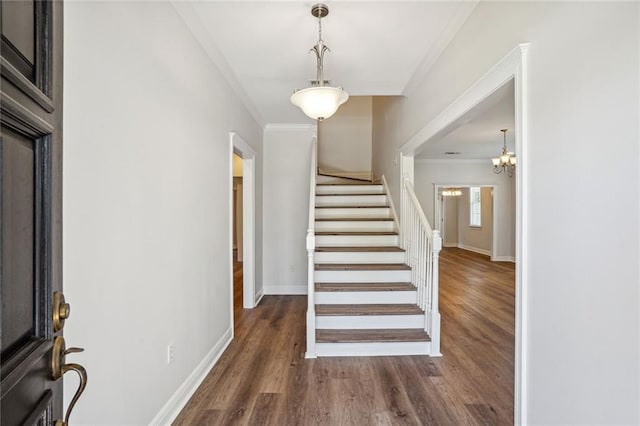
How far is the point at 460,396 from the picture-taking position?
2.18 meters

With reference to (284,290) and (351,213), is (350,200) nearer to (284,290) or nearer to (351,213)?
(351,213)

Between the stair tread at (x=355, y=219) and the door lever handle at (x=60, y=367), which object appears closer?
the door lever handle at (x=60, y=367)

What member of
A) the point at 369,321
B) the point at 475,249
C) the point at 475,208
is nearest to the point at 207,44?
the point at 369,321

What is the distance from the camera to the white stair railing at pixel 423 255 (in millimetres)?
2797

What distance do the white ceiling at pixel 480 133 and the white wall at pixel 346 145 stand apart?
1.16 m

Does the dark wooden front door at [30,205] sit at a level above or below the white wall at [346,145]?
below

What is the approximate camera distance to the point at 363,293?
3178 mm

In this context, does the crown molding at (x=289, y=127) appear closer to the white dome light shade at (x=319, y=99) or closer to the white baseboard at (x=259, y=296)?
the white baseboard at (x=259, y=296)

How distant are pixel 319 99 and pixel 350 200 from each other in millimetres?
2854

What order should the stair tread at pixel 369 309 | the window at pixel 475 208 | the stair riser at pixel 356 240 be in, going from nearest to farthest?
the stair tread at pixel 369 309 < the stair riser at pixel 356 240 < the window at pixel 475 208

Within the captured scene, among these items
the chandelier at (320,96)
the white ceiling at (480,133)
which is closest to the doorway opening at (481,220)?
the white ceiling at (480,133)

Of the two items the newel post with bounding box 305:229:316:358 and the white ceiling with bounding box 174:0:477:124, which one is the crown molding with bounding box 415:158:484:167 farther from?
the newel post with bounding box 305:229:316:358

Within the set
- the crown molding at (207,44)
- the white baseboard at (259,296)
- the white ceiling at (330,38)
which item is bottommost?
the white baseboard at (259,296)

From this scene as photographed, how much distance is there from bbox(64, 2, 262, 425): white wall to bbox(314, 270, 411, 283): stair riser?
134cm
